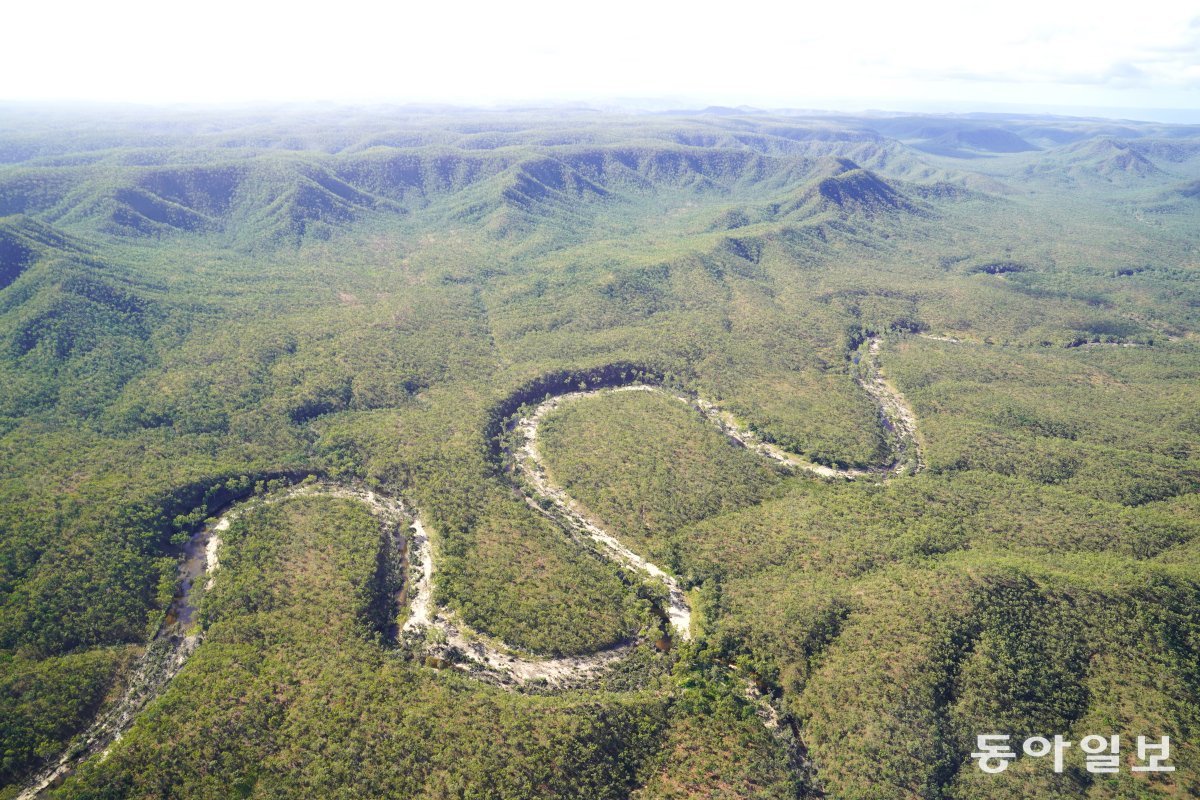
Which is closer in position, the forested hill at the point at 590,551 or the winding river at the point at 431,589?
the forested hill at the point at 590,551

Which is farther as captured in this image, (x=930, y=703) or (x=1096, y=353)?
(x=1096, y=353)

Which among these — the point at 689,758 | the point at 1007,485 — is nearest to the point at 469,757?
the point at 689,758

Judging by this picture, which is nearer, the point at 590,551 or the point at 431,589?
the point at 431,589

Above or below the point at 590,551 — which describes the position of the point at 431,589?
below

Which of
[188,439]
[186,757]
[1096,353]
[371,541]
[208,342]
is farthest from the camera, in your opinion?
[1096,353]

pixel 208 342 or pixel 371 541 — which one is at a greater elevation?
pixel 208 342

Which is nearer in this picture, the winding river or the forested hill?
the forested hill

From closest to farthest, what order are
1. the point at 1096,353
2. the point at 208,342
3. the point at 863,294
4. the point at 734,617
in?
the point at 734,617, the point at 208,342, the point at 1096,353, the point at 863,294

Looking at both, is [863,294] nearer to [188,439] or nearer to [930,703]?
[930,703]
